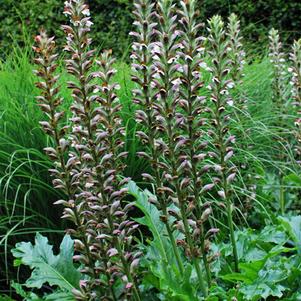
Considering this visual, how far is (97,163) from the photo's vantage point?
284 cm

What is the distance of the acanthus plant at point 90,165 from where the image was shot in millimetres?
2842

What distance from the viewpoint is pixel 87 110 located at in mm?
2832

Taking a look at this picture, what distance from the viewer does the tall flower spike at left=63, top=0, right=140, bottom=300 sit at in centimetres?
284

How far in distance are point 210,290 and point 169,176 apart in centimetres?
56

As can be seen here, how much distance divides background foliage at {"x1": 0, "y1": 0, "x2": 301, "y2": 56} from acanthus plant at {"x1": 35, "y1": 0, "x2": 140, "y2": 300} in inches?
265

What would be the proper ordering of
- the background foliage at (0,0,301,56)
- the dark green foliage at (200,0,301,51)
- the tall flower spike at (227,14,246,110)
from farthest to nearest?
the dark green foliage at (200,0,301,51) < the background foliage at (0,0,301,56) < the tall flower spike at (227,14,246,110)

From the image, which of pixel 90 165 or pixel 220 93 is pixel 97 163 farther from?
pixel 220 93

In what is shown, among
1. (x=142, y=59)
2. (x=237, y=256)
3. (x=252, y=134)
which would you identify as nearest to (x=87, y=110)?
(x=142, y=59)

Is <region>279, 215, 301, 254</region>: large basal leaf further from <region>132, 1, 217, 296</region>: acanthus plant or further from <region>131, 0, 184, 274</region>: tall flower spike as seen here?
<region>131, 0, 184, 274</region>: tall flower spike

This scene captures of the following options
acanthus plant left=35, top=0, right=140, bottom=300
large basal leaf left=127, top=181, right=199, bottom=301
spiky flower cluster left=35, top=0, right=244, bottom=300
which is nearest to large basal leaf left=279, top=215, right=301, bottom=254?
large basal leaf left=127, top=181, right=199, bottom=301

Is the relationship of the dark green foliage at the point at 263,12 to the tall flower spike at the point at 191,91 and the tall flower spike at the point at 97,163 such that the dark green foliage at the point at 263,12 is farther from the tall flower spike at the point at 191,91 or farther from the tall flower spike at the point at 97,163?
the tall flower spike at the point at 97,163

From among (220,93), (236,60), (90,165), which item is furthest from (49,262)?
(236,60)

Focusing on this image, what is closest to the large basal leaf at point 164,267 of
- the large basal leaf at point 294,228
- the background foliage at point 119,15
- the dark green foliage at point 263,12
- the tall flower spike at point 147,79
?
the tall flower spike at point 147,79

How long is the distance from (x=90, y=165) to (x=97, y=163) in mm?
119
